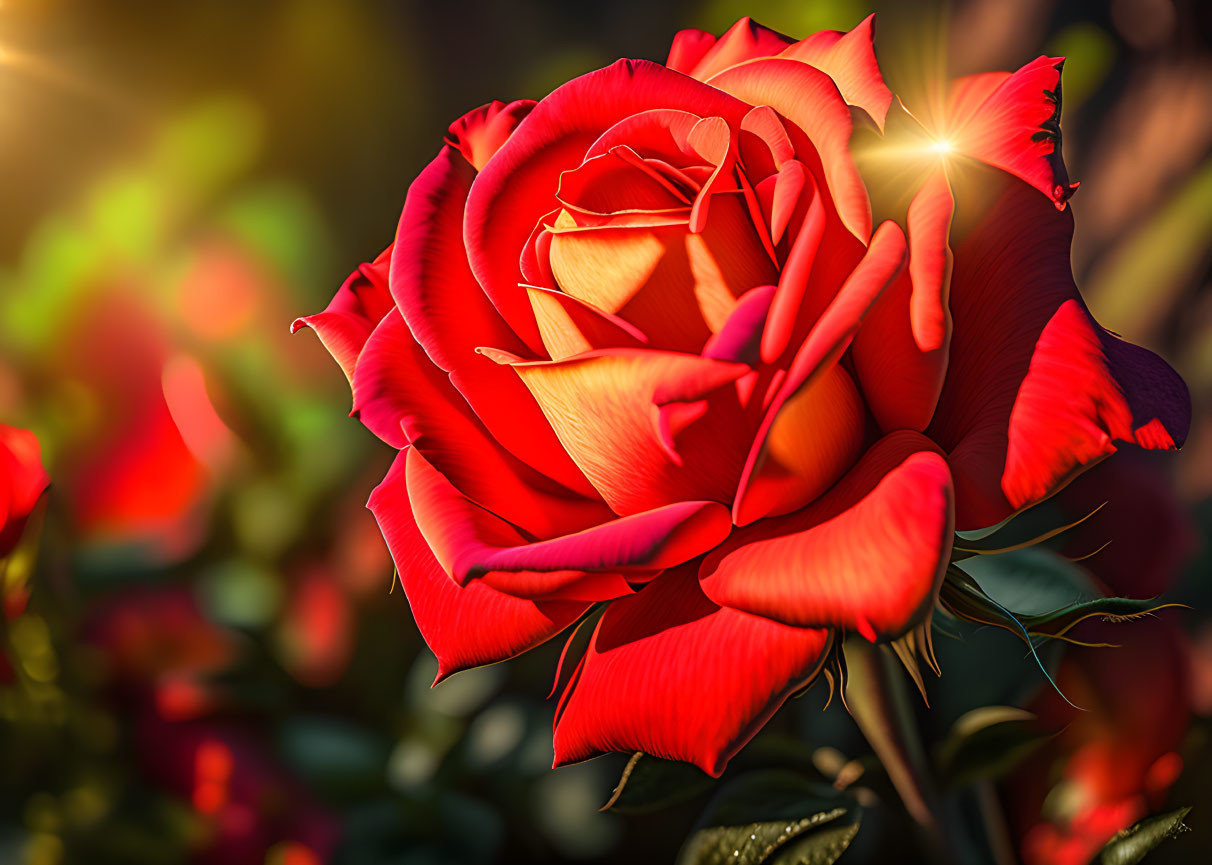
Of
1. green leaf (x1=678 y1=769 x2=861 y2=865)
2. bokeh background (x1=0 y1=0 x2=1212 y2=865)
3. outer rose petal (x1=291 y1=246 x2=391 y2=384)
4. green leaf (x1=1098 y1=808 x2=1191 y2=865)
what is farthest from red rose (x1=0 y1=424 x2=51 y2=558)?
green leaf (x1=1098 y1=808 x2=1191 y2=865)

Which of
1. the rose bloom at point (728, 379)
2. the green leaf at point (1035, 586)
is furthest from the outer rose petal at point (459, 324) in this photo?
the green leaf at point (1035, 586)

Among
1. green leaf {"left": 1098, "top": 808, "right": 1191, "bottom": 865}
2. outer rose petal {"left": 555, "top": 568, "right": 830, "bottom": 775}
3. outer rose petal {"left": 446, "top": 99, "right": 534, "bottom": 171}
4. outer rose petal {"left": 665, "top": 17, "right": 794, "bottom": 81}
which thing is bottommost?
green leaf {"left": 1098, "top": 808, "right": 1191, "bottom": 865}

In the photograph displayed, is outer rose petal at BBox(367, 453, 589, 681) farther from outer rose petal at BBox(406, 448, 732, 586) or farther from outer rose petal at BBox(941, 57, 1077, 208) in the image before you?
outer rose petal at BBox(941, 57, 1077, 208)

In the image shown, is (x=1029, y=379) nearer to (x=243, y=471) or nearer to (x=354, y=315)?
(x=354, y=315)

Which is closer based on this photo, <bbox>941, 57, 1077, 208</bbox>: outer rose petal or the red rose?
<bbox>941, 57, 1077, 208</bbox>: outer rose petal

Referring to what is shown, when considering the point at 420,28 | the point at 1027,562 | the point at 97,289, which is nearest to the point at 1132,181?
the point at 1027,562

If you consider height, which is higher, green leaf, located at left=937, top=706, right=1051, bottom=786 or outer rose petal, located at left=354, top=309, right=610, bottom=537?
outer rose petal, located at left=354, top=309, right=610, bottom=537

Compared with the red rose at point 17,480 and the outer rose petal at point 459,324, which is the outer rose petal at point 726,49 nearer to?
the outer rose petal at point 459,324
